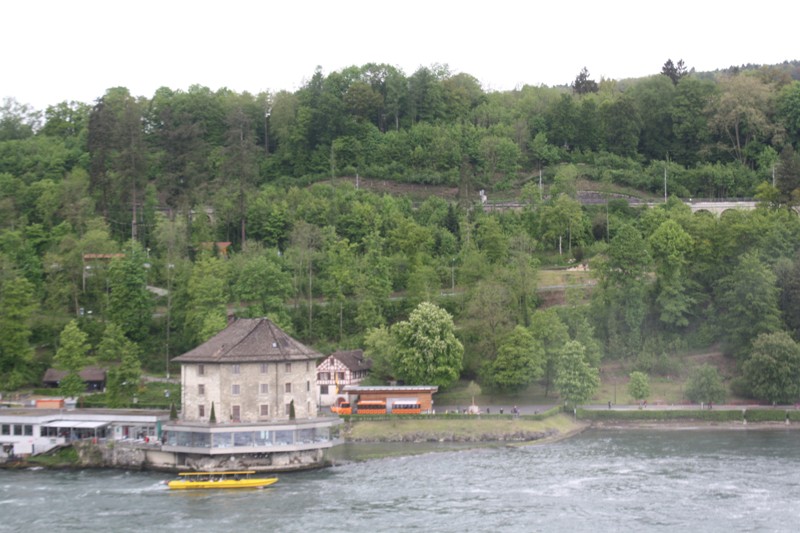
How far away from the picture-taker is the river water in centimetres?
4959

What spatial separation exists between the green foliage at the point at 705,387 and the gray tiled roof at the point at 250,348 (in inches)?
1107

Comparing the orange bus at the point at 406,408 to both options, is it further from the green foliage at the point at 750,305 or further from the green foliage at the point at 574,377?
the green foliage at the point at 750,305

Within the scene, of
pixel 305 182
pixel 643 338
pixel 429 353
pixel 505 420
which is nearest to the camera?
pixel 505 420

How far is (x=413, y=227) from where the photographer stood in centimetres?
9912

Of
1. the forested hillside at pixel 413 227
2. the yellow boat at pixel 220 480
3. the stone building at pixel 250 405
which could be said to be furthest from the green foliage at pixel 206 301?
the yellow boat at pixel 220 480

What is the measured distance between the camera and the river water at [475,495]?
4959 cm

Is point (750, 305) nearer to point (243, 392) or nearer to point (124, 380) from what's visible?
point (243, 392)

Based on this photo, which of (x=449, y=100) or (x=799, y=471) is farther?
(x=449, y=100)

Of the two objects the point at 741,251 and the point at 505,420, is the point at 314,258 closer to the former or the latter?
the point at 505,420

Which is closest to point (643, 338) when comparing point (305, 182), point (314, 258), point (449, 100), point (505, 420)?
point (505, 420)

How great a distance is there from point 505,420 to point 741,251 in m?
29.3

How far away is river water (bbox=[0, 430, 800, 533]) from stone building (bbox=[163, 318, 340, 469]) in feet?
7.01

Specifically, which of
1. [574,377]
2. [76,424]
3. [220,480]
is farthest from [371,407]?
[76,424]

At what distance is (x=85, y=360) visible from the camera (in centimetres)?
7938
